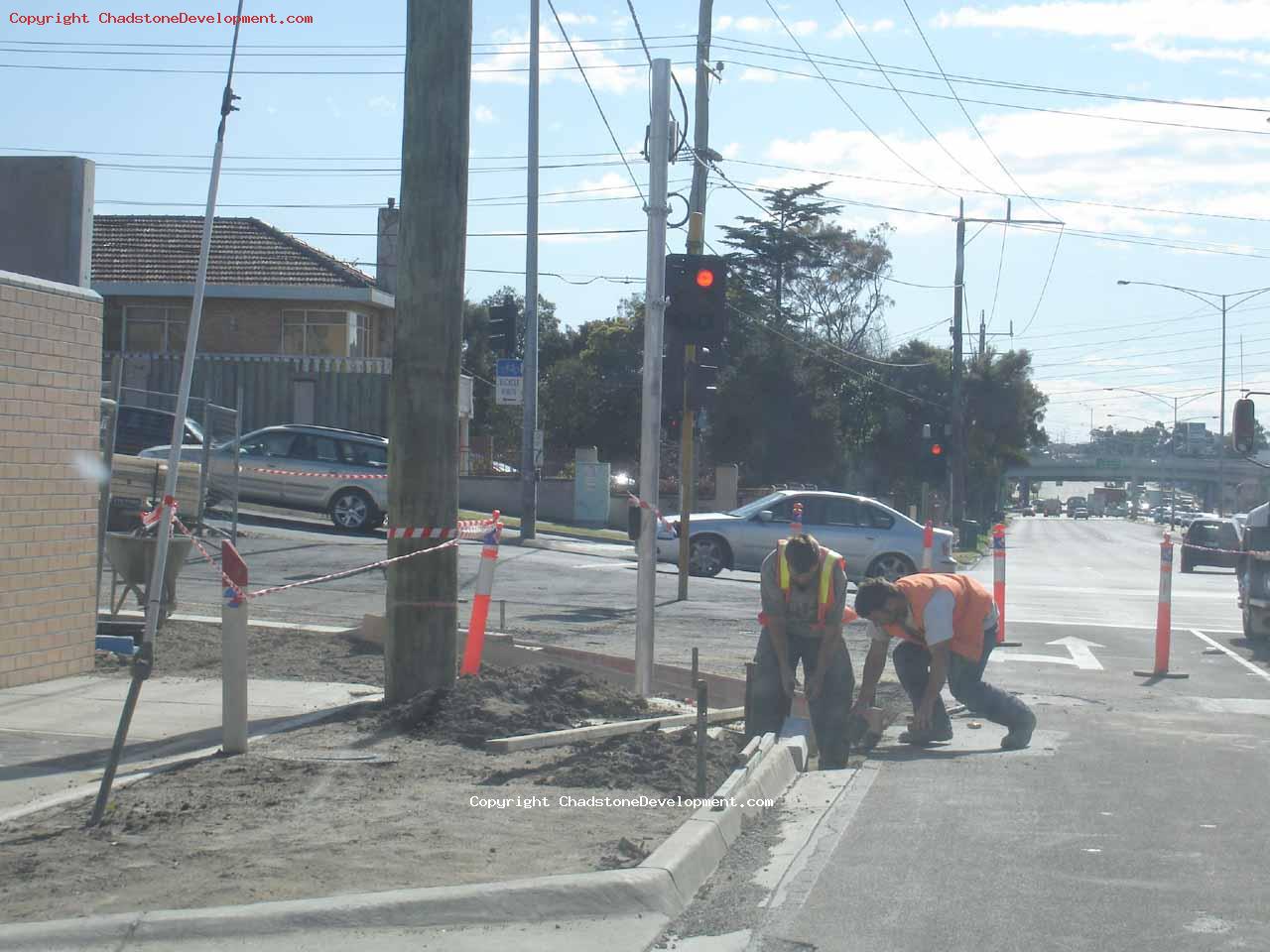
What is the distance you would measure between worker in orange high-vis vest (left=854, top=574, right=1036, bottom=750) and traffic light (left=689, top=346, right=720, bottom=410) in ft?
14.9

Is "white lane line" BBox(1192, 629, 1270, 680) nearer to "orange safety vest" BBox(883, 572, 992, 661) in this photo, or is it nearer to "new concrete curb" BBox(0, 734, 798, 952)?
"orange safety vest" BBox(883, 572, 992, 661)

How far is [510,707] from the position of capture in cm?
877

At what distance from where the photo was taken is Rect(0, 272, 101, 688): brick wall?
9188 millimetres

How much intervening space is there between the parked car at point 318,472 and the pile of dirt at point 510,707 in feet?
47.6

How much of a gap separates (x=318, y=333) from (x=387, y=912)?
111ft

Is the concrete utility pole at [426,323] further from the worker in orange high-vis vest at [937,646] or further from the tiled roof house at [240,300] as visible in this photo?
the tiled roof house at [240,300]

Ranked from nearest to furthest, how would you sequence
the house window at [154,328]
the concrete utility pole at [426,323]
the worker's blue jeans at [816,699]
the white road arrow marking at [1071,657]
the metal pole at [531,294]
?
the worker's blue jeans at [816,699] < the concrete utility pole at [426,323] < the white road arrow marking at [1071,657] < the metal pole at [531,294] < the house window at [154,328]

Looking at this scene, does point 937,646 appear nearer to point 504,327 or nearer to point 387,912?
point 387,912

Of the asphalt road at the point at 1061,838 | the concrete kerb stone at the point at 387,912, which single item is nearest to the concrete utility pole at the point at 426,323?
the asphalt road at the point at 1061,838

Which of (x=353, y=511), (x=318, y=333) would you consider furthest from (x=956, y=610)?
(x=318, y=333)

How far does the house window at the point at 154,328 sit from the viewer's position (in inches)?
1463

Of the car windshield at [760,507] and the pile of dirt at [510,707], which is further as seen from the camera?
the car windshield at [760,507]

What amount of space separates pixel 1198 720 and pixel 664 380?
4934 millimetres

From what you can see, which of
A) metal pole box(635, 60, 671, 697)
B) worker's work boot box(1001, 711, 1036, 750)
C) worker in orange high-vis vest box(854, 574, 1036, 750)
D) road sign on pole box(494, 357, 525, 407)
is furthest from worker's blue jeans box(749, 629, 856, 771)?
road sign on pole box(494, 357, 525, 407)
